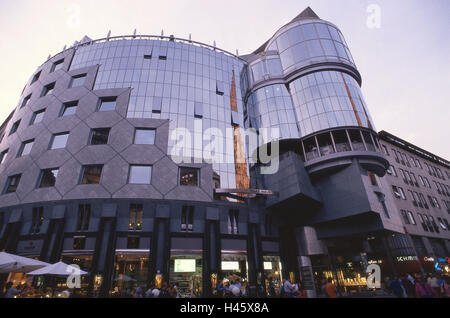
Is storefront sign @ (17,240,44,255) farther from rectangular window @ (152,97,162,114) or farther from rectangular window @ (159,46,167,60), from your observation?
rectangular window @ (159,46,167,60)

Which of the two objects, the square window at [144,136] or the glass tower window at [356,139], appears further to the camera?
the glass tower window at [356,139]

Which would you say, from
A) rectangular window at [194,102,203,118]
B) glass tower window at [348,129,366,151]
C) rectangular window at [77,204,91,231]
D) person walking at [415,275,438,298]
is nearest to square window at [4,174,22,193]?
rectangular window at [77,204,91,231]

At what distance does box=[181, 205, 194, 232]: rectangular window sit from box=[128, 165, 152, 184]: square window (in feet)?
16.5

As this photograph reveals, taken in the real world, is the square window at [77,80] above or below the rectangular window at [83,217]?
above

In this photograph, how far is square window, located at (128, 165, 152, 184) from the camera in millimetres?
25644

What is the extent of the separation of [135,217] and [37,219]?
10.1m

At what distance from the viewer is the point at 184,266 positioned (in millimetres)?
23203

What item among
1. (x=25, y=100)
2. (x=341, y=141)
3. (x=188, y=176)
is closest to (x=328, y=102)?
(x=341, y=141)

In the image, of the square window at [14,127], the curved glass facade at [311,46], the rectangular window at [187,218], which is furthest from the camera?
the curved glass facade at [311,46]

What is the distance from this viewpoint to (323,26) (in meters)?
36.2

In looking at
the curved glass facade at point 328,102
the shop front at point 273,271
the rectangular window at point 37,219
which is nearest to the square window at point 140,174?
the rectangular window at point 37,219

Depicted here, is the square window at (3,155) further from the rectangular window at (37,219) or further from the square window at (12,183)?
the rectangular window at (37,219)

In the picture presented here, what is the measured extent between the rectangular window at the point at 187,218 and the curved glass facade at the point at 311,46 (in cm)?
2536

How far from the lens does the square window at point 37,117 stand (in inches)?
1246
